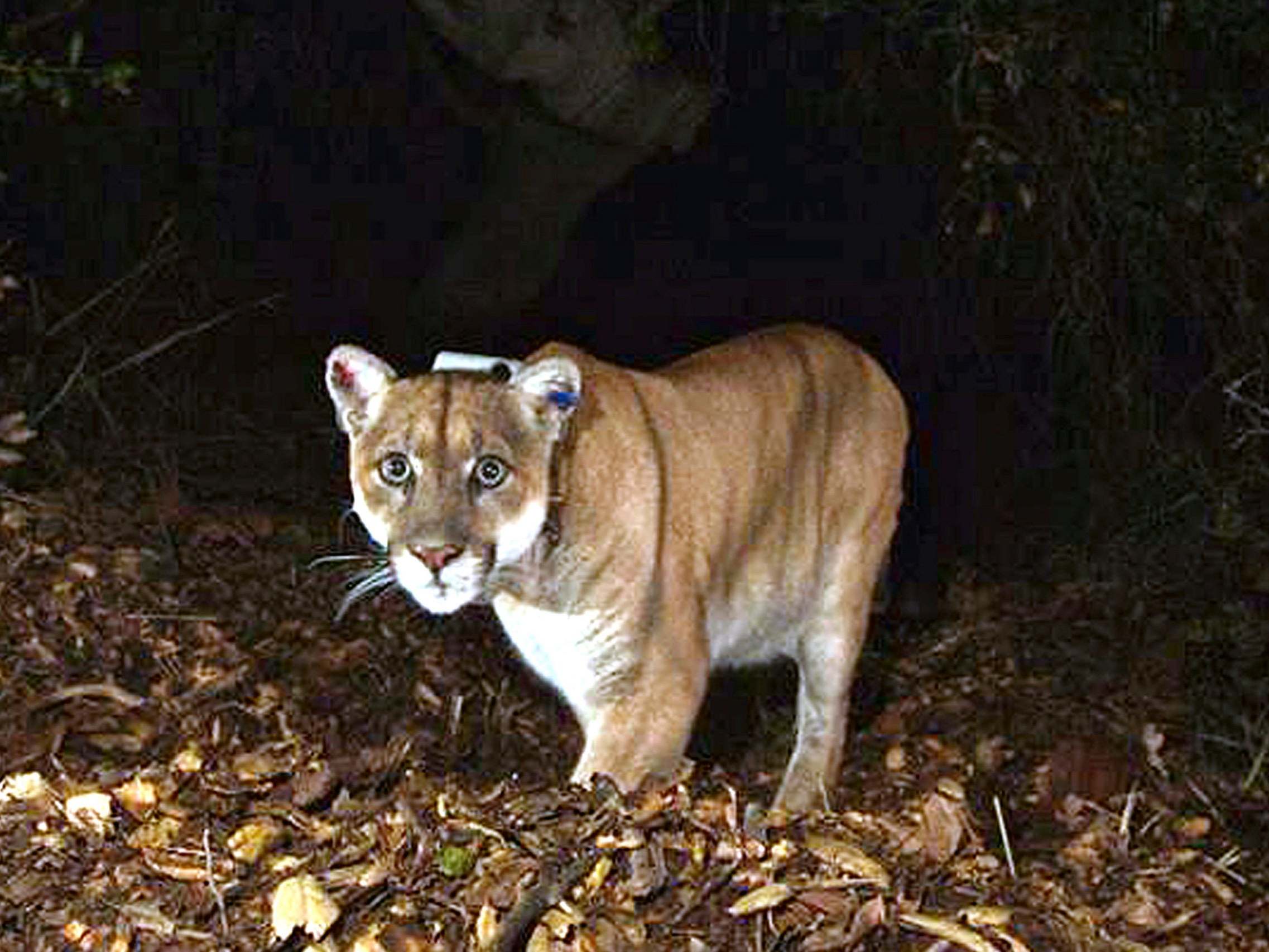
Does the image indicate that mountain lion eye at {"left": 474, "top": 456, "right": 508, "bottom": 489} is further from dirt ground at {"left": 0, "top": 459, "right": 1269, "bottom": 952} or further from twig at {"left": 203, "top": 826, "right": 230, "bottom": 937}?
twig at {"left": 203, "top": 826, "right": 230, "bottom": 937}

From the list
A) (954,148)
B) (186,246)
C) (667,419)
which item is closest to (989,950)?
(667,419)

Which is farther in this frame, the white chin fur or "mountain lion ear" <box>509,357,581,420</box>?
"mountain lion ear" <box>509,357,581,420</box>

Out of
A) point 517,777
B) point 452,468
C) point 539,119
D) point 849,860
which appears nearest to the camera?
point 849,860

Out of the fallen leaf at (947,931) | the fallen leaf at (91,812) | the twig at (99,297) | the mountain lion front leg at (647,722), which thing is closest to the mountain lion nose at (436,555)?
the mountain lion front leg at (647,722)

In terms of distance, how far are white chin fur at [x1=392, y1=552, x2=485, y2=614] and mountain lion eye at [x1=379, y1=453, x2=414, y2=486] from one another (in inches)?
8.4

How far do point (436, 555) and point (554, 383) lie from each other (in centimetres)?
55

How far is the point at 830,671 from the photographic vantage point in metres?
6.82

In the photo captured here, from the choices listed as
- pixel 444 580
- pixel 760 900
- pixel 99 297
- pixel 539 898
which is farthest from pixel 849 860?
pixel 99 297

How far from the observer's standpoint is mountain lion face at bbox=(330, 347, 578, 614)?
514 centimetres

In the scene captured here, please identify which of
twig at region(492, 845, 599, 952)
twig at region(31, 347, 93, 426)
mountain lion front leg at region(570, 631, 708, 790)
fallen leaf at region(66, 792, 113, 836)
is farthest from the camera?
twig at region(31, 347, 93, 426)

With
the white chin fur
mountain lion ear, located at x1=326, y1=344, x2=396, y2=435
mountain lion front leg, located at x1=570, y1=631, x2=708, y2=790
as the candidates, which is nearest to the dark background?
mountain lion ear, located at x1=326, y1=344, x2=396, y2=435

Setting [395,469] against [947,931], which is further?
[395,469]

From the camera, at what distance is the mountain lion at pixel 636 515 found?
5258mm

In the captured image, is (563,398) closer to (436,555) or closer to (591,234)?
(436,555)
